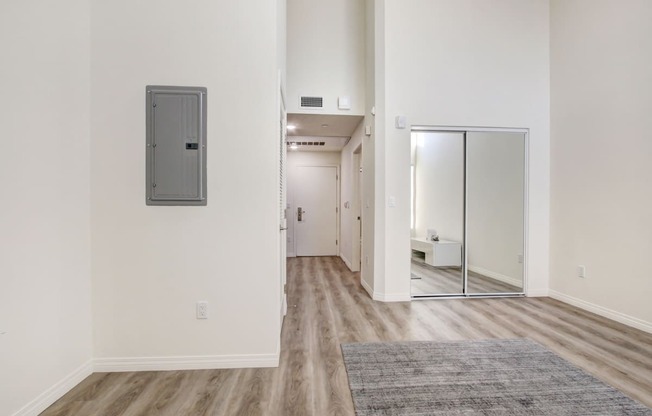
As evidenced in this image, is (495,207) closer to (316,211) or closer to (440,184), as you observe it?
(440,184)

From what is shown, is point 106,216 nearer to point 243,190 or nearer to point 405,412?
point 243,190

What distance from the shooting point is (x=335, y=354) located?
220 cm

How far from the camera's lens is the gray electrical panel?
6.44ft

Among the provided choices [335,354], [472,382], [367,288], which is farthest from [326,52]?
[472,382]

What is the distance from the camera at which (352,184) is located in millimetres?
5312

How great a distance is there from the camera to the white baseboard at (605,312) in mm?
2629

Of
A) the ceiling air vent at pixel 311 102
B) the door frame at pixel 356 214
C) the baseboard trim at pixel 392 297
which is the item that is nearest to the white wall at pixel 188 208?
the baseboard trim at pixel 392 297

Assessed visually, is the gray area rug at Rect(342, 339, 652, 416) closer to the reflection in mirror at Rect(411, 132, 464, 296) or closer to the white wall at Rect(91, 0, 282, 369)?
the white wall at Rect(91, 0, 282, 369)

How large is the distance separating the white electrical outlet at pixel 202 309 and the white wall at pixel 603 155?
3.74 m

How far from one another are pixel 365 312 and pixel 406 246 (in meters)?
0.94

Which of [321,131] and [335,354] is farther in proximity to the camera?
[321,131]

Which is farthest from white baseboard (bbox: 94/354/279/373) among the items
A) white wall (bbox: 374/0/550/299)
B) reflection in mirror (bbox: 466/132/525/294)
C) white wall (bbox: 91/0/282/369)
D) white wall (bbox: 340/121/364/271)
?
white wall (bbox: 340/121/364/271)

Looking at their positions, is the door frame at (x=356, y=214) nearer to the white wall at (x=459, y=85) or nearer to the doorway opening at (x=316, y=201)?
the doorway opening at (x=316, y=201)

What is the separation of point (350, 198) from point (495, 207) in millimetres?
2647
